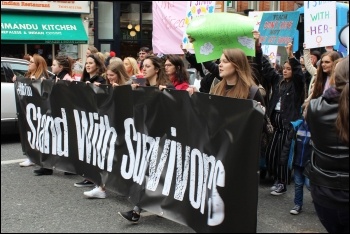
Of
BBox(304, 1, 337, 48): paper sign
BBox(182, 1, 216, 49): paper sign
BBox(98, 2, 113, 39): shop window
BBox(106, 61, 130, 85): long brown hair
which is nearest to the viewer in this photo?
BBox(106, 61, 130, 85): long brown hair

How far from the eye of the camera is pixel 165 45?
873cm

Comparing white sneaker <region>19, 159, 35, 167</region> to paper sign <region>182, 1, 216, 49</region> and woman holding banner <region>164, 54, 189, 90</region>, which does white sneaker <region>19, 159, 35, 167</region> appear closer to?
woman holding banner <region>164, 54, 189, 90</region>

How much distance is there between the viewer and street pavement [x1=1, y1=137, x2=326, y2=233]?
4.36 metres

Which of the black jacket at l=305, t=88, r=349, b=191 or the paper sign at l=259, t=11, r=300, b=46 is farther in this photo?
the paper sign at l=259, t=11, r=300, b=46

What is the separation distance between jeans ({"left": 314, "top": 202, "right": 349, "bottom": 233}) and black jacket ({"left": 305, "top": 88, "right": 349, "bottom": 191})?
15cm

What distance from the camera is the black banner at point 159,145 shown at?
11.1ft

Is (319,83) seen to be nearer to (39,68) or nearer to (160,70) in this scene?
(160,70)

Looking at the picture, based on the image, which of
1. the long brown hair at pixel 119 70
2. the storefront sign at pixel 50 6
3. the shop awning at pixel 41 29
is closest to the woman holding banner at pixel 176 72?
the long brown hair at pixel 119 70

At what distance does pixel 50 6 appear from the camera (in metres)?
18.0

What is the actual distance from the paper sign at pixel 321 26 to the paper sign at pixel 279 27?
79 cm

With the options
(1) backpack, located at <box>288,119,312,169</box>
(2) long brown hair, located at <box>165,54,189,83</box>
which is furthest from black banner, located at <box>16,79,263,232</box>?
(1) backpack, located at <box>288,119,312,169</box>

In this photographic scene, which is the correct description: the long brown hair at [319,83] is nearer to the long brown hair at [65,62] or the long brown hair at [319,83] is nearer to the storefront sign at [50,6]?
the long brown hair at [65,62]

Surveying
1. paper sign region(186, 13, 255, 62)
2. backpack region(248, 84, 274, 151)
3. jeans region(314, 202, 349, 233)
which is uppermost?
paper sign region(186, 13, 255, 62)

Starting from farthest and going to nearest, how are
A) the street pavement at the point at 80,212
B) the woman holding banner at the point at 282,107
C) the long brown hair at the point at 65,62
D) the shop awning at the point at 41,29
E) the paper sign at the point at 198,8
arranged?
the shop awning at the point at 41,29
the paper sign at the point at 198,8
the long brown hair at the point at 65,62
the woman holding banner at the point at 282,107
the street pavement at the point at 80,212
